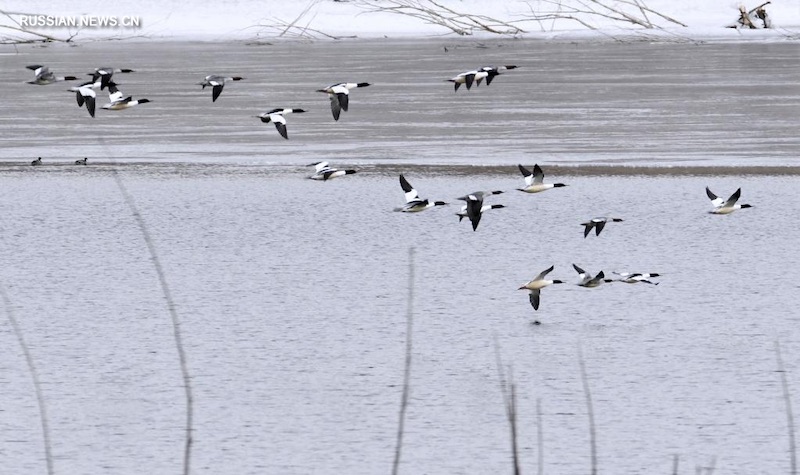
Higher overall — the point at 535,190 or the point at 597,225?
the point at 535,190

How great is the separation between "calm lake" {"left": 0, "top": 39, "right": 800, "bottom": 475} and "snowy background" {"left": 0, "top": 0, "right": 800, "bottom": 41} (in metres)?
10.2

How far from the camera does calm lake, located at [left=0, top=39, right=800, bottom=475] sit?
15.1 ft

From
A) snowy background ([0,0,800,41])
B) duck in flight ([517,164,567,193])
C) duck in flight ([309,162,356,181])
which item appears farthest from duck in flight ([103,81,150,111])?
snowy background ([0,0,800,41])

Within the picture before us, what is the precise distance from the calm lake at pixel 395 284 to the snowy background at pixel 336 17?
10.2 metres

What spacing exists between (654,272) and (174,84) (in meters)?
10.3

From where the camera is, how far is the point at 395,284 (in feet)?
22.7

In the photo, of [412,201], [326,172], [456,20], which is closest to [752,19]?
[456,20]

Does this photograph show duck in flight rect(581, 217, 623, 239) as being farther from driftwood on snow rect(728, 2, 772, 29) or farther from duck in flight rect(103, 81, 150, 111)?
driftwood on snow rect(728, 2, 772, 29)

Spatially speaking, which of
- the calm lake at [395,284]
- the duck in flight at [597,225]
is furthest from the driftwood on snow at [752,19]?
the duck in flight at [597,225]

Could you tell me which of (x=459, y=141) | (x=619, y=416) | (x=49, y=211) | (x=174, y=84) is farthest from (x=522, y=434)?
(x=174, y=84)

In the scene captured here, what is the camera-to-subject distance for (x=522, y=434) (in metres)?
4.62

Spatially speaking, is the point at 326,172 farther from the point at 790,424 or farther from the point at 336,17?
the point at 336,17

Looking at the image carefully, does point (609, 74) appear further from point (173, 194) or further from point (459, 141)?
point (173, 194)

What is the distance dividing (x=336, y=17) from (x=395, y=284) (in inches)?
821
